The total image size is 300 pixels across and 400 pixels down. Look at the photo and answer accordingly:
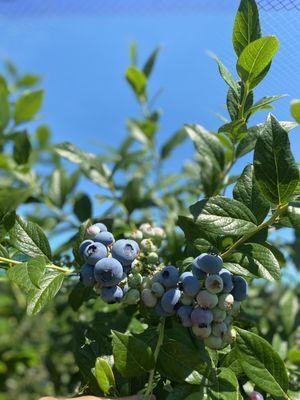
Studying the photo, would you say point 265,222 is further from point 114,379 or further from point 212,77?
point 212,77

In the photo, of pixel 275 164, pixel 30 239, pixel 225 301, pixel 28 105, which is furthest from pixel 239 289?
pixel 28 105

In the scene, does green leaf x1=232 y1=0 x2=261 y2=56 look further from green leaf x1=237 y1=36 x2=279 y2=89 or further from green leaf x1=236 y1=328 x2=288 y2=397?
green leaf x1=236 y1=328 x2=288 y2=397

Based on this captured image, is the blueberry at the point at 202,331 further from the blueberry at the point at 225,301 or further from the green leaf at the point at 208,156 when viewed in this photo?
the green leaf at the point at 208,156

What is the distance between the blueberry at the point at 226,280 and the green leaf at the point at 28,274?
339 millimetres

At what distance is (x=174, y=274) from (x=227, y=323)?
0.45 feet

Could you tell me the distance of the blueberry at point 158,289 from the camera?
97 centimetres

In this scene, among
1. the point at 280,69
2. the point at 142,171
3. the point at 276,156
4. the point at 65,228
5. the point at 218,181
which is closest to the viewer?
the point at 276,156

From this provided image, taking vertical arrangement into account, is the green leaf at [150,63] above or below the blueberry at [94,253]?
above

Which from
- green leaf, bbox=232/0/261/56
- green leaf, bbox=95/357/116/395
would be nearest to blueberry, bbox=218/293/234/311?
green leaf, bbox=95/357/116/395

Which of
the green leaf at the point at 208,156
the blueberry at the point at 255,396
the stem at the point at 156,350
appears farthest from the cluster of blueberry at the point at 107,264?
the green leaf at the point at 208,156

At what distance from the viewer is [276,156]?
2.88ft

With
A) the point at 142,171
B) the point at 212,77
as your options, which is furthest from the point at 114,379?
the point at 142,171

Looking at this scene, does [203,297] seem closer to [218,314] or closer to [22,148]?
[218,314]

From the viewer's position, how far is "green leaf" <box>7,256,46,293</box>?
0.93 m
